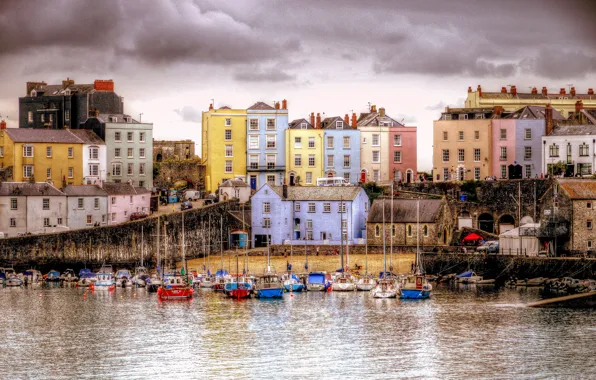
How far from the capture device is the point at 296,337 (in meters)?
70.6

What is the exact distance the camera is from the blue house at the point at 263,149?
11250 centimetres

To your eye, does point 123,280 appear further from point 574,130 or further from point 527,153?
point 574,130

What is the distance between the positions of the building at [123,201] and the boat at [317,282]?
19.0 meters

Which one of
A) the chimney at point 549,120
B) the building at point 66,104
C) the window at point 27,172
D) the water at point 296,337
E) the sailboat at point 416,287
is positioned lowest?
the water at point 296,337

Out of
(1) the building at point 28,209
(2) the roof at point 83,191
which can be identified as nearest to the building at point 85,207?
(2) the roof at point 83,191

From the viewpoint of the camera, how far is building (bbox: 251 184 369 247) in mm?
102062

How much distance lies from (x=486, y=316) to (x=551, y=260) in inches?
603

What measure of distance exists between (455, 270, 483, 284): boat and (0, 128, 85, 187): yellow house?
31.7 meters

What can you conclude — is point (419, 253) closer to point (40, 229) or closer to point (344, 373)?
point (40, 229)

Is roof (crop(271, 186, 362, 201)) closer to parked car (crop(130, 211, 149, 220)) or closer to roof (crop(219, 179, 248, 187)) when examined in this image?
roof (crop(219, 179, 248, 187))

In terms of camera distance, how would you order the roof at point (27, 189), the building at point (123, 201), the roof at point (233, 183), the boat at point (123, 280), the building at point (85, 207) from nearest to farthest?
the boat at point (123, 280)
the roof at point (27, 189)
the building at point (85, 207)
the building at point (123, 201)
the roof at point (233, 183)

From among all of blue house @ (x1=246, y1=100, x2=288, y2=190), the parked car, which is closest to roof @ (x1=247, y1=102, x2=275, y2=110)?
blue house @ (x1=246, y1=100, x2=288, y2=190)

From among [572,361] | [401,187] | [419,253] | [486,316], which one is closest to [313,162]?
[401,187]

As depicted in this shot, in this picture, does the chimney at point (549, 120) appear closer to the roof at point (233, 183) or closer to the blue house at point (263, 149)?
the blue house at point (263, 149)
